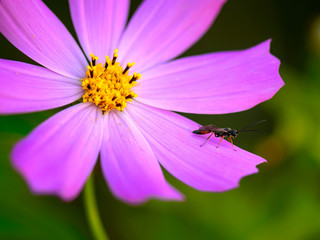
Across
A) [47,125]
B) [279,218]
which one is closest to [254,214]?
[279,218]

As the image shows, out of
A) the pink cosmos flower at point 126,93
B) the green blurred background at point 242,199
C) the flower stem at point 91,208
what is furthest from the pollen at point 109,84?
the green blurred background at point 242,199

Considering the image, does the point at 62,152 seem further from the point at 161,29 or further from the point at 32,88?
the point at 161,29

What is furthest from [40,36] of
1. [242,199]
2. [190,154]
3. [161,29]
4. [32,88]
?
[242,199]

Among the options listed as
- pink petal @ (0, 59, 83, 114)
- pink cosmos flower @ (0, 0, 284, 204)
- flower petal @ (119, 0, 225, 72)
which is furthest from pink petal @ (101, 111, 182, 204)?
flower petal @ (119, 0, 225, 72)

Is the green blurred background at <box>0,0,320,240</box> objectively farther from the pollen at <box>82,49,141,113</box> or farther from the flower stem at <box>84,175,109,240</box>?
the pollen at <box>82,49,141,113</box>

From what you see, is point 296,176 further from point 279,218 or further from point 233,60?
point 233,60

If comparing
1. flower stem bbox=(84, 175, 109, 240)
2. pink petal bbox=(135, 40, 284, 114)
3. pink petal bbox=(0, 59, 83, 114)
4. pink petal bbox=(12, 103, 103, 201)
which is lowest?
flower stem bbox=(84, 175, 109, 240)

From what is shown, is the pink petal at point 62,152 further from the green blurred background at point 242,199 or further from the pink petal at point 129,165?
the green blurred background at point 242,199
